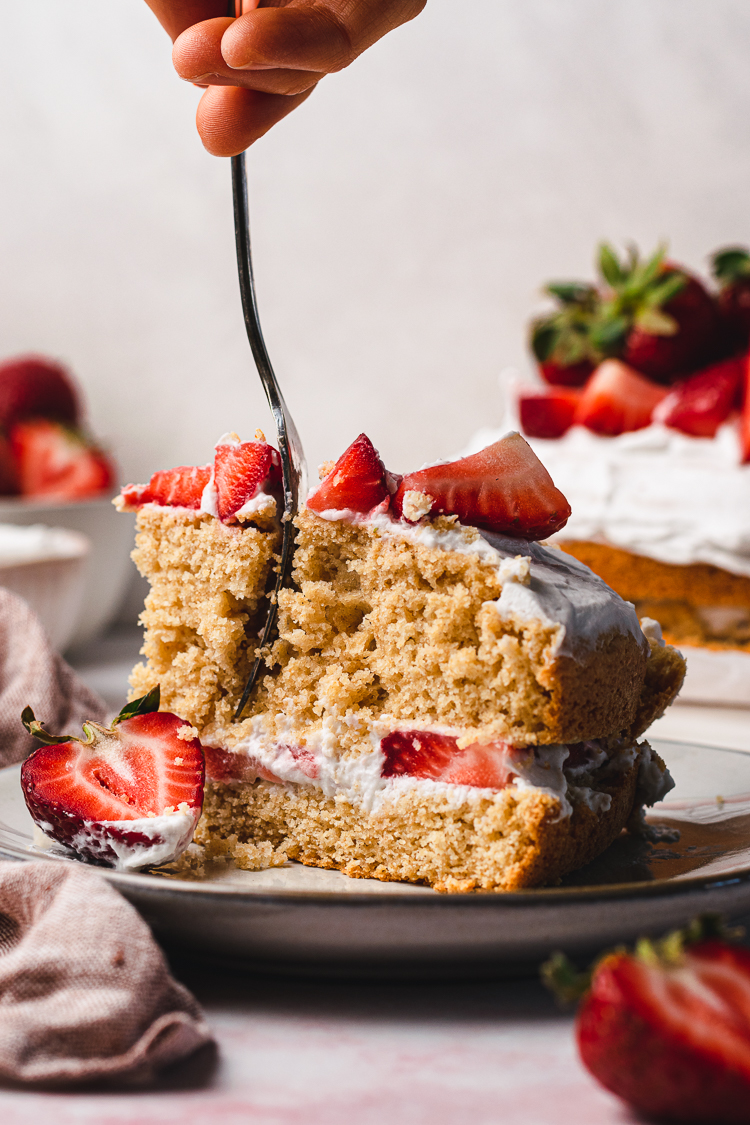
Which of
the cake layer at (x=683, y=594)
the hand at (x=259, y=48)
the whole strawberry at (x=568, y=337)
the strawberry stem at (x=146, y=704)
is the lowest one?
the cake layer at (x=683, y=594)

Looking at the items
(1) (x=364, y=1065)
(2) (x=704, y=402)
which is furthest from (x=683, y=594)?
(1) (x=364, y=1065)

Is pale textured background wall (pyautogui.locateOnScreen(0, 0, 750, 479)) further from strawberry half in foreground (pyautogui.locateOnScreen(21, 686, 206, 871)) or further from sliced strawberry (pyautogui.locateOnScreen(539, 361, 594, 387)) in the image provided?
strawberry half in foreground (pyautogui.locateOnScreen(21, 686, 206, 871))

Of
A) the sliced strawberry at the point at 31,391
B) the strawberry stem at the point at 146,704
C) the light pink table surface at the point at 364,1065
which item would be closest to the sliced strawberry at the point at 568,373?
the sliced strawberry at the point at 31,391

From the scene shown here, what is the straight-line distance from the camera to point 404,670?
1.55m

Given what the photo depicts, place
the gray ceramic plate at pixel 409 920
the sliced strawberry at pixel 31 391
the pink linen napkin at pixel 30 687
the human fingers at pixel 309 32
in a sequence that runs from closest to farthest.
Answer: the gray ceramic plate at pixel 409 920 < the human fingers at pixel 309 32 < the pink linen napkin at pixel 30 687 < the sliced strawberry at pixel 31 391

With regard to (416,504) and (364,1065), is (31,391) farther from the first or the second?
(364,1065)

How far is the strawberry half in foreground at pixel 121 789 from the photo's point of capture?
1.43 metres

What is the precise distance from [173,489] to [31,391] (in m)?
2.17

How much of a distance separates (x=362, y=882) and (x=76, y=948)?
499 mm

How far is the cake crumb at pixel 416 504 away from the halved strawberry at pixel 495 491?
0.04 ft

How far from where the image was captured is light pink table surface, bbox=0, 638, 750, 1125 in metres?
0.99

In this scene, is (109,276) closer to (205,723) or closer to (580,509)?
(580,509)

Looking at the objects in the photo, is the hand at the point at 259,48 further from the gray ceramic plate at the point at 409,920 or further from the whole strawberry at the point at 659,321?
the whole strawberry at the point at 659,321

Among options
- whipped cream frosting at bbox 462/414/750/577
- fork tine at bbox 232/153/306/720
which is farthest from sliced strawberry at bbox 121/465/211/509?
whipped cream frosting at bbox 462/414/750/577
